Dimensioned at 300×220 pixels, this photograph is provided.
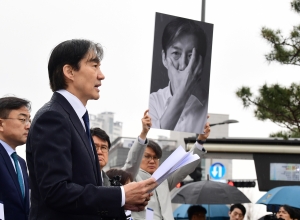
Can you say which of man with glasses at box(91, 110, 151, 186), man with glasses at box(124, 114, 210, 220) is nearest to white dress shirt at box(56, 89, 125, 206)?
man with glasses at box(91, 110, 151, 186)

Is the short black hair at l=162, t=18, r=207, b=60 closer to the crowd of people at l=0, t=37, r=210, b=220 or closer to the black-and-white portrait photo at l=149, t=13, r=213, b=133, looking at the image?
the black-and-white portrait photo at l=149, t=13, r=213, b=133

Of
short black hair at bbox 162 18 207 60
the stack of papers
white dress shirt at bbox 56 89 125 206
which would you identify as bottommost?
the stack of papers

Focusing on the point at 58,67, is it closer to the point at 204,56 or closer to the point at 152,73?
the point at 152,73

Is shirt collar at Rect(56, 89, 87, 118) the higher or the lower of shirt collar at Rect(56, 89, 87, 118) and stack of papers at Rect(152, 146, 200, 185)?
the higher

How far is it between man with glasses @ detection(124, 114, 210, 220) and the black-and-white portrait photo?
0.15m

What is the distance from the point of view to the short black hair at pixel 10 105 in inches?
231

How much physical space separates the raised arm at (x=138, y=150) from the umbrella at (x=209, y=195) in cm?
766

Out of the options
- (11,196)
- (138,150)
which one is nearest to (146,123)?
(138,150)

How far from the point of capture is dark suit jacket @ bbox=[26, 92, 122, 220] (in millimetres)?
3451

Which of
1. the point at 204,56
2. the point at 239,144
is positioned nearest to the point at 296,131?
the point at 239,144

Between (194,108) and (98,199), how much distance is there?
3296mm

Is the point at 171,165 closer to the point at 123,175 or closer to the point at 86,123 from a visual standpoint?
the point at 86,123

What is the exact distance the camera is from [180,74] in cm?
666

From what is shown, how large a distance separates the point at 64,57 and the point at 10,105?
221cm
